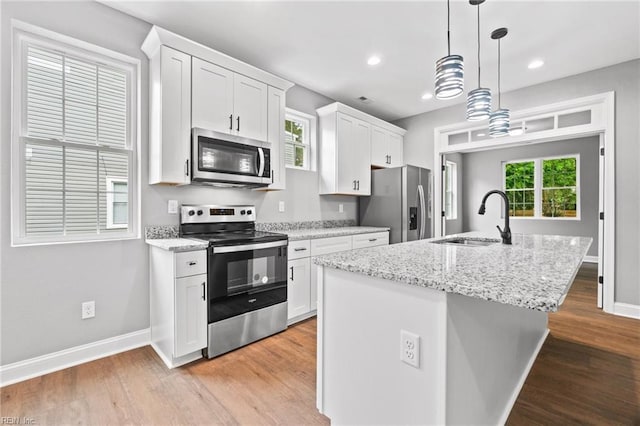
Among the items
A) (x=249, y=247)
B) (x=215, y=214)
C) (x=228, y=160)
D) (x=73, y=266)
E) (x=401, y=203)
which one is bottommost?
(x=73, y=266)

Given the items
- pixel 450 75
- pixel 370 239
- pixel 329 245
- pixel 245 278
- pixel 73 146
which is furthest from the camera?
pixel 370 239

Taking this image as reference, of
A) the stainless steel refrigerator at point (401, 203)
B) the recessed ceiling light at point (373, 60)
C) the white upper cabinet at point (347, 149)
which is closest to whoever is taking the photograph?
the recessed ceiling light at point (373, 60)

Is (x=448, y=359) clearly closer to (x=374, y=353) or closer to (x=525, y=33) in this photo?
(x=374, y=353)

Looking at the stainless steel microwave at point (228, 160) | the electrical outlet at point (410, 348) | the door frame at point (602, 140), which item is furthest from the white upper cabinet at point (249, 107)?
the door frame at point (602, 140)

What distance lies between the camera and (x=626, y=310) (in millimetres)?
3295

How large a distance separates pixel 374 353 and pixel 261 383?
1062 mm

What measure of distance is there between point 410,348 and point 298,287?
1.95 meters

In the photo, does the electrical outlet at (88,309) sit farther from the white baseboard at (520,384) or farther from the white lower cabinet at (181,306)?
the white baseboard at (520,384)

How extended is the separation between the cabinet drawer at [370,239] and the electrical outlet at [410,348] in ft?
8.05

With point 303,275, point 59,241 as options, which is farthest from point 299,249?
point 59,241

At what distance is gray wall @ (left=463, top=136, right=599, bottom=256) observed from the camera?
6328 mm

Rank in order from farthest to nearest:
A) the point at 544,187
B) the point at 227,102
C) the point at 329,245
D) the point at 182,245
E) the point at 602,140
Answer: the point at 544,187 → the point at 602,140 → the point at 329,245 → the point at 227,102 → the point at 182,245

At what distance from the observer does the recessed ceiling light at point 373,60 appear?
3166mm

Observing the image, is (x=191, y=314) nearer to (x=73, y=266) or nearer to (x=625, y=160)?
(x=73, y=266)
